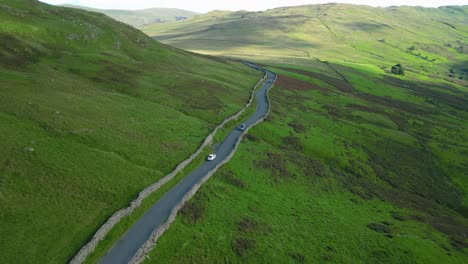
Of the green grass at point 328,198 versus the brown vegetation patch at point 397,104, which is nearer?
the green grass at point 328,198

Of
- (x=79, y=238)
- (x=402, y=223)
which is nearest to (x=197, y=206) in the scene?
(x=79, y=238)

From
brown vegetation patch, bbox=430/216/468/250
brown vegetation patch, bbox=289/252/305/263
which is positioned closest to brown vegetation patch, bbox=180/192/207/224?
brown vegetation patch, bbox=289/252/305/263

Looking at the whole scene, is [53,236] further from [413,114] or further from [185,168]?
[413,114]

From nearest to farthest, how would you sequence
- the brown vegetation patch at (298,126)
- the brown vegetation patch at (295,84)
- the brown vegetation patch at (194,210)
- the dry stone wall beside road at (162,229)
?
1. the dry stone wall beside road at (162,229)
2. the brown vegetation patch at (194,210)
3. the brown vegetation patch at (298,126)
4. the brown vegetation patch at (295,84)

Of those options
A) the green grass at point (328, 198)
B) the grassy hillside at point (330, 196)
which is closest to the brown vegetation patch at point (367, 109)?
the grassy hillside at point (330, 196)

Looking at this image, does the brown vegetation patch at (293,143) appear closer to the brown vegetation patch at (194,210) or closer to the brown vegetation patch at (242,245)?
the brown vegetation patch at (194,210)

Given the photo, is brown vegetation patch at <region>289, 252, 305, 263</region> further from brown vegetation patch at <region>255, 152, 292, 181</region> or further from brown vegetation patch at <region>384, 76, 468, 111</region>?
brown vegetation patch at <region>384, 76, 468, 111</region>
